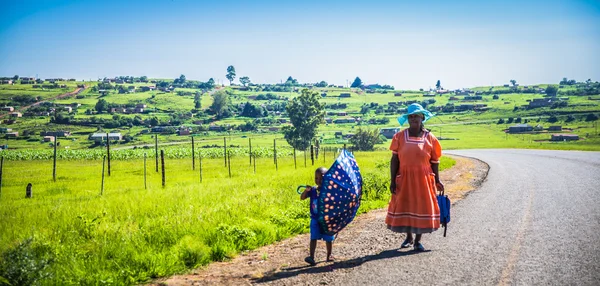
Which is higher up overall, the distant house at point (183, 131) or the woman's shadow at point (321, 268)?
the woman's shadow at point (321, 268)

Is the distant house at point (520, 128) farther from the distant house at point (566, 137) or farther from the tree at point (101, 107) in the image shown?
the tree at point (101, 107)

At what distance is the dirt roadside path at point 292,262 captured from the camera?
20.6 feet

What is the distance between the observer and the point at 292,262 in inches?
281

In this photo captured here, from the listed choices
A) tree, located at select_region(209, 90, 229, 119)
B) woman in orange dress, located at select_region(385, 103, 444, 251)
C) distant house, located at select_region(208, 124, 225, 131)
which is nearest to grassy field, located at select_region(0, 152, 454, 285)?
woman in orange dress, located at select_region(385, 103, 444, 251)

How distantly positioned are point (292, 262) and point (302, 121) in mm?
71672

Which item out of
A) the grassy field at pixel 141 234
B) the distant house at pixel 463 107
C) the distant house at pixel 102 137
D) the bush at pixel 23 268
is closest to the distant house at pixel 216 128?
the distant house at pixel 102 137

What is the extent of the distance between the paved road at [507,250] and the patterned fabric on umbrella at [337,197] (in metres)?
0.76

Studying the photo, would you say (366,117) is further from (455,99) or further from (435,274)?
(435,274)

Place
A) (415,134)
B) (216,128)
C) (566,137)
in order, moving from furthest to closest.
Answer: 1. (216,128)
2. (566,137)
3. (415,134)

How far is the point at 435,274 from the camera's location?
19.6 feet

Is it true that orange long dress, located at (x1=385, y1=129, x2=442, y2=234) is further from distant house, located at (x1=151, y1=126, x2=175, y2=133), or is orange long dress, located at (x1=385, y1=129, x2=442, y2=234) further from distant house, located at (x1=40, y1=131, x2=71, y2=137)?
distant house, located at (x1=151, y1=126, x2=175, y2=133)

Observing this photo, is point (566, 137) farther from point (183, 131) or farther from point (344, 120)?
point (183, 131)

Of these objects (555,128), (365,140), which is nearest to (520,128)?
(555,128)

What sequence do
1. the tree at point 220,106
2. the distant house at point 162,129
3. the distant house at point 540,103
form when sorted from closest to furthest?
the distant house at point 162,129 → the distant house at point 540,103 → the tree at point 220,106
